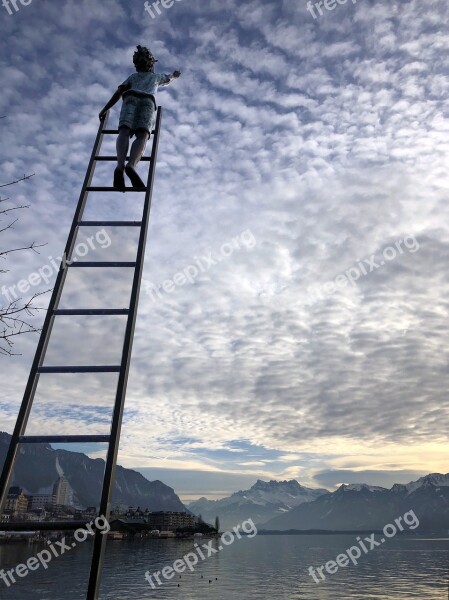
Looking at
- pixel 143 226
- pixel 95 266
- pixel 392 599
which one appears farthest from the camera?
pixel 392 599

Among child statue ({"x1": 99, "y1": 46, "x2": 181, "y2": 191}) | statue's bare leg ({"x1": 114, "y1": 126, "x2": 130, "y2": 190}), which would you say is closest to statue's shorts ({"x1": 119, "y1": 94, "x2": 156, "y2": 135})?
child statue ({"x1": 99, "y1": 46, "x2": 181, "y2": 191})

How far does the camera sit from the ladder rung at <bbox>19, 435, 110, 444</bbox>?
3061 mm

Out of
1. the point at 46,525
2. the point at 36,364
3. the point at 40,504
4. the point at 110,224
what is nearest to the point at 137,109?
the point at 110,224

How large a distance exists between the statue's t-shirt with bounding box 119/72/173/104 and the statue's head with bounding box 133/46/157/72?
14 centimetres

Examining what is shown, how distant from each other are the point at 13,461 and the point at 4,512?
0.32 m

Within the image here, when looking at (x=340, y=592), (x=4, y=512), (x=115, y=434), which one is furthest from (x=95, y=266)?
(x=340, y=592)

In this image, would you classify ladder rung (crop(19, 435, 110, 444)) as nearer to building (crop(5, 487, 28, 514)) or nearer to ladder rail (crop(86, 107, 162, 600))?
ladder rail (crop(86, 107, 162, 600))

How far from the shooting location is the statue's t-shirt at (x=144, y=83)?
4855 millimetres

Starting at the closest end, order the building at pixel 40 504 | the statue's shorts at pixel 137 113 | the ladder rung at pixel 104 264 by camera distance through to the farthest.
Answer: the ladder rung at pixel 104 264, the statue's shorts at pixel 137 113, the building at pixel 40 504

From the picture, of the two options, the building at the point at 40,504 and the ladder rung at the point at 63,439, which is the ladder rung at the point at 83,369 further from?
the building at the point at 40,504

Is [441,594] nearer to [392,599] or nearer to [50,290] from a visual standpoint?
[392,599]

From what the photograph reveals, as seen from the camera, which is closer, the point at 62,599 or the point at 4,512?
the point at 4,512

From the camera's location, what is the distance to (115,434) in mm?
3164

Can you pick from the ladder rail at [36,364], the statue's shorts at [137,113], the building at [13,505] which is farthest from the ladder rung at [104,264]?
the building at [13,505]
